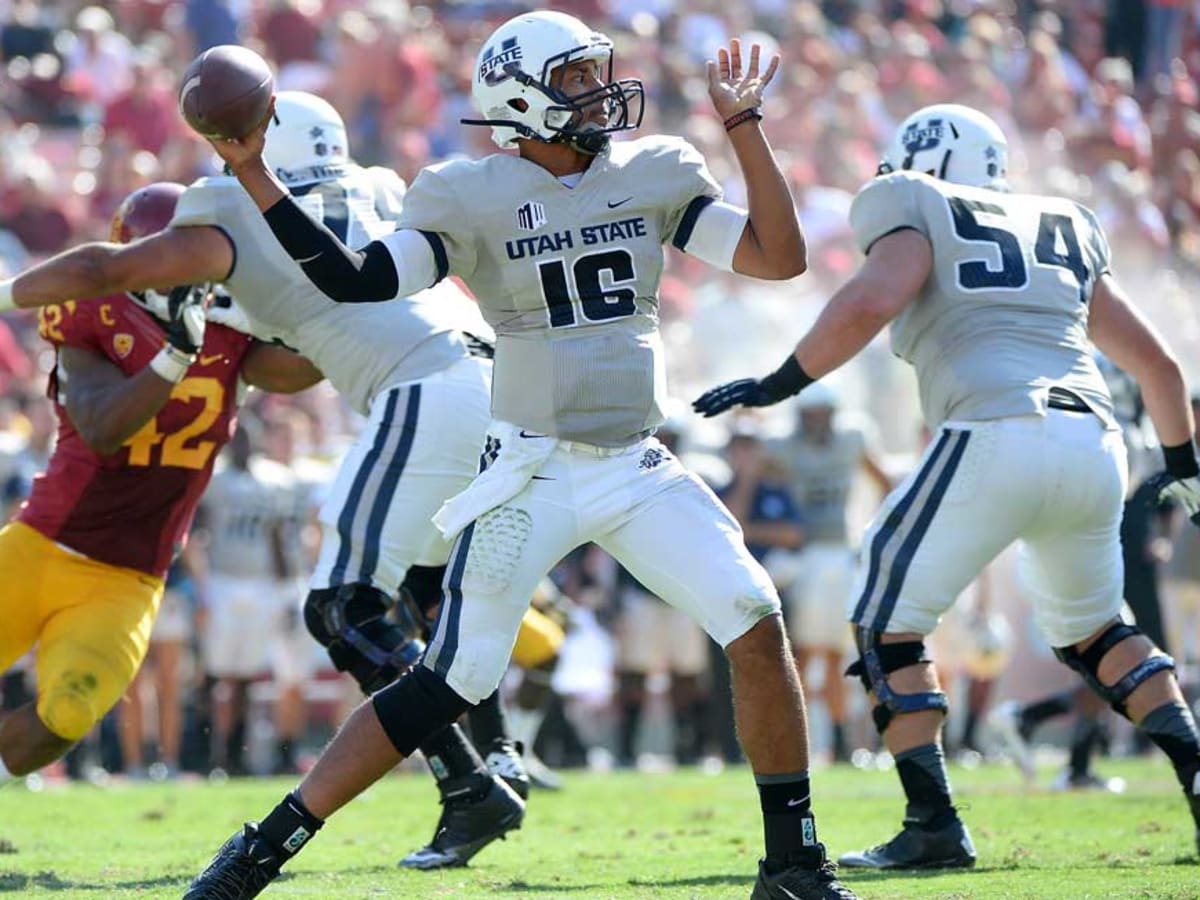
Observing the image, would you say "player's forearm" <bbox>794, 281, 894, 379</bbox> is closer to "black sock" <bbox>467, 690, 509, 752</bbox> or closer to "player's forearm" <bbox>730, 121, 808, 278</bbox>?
"player's forearm" <bbox>730, 121, 808, 278</bbox>

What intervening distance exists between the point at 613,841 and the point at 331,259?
285 cm

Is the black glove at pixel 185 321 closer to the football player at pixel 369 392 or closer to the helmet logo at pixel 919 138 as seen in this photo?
the football player at pixel 369 392

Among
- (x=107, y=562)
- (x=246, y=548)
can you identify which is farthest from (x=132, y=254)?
(x=246, y=548)

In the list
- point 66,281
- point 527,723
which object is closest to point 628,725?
point 527,723

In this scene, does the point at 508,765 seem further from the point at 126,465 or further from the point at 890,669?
the point at 126,465

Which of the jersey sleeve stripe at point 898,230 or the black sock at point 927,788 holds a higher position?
the jersey sleeve stripe at point 898,230

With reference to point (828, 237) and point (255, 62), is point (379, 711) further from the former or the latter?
point (828, 237)

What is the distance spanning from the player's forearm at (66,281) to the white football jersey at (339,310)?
0.49 meters

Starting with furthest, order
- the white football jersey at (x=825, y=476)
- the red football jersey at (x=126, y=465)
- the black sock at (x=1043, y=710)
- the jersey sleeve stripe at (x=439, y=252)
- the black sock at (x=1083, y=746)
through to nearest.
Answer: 1. the white football jersey at (x=825, y=476)
2. the black sock at (x=1043, y=710)
3. the black sock at (x=1083, y=746)
4. the red football jersey at (x=126, y=465)
5. the jersey sleeve stripe at (x=439, y=252)

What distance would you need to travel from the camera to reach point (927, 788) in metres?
5.86

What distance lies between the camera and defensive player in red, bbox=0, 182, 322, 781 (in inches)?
231

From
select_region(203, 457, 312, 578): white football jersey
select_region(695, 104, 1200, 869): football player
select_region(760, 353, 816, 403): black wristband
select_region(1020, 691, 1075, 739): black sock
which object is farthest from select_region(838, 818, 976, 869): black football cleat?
select_region(203, 457, 312, 578): white football jersey

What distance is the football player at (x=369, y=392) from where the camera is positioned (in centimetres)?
597

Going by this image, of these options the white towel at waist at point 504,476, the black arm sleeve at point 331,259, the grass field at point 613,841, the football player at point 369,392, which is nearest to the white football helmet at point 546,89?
the black arm sleeve at point 331,259
